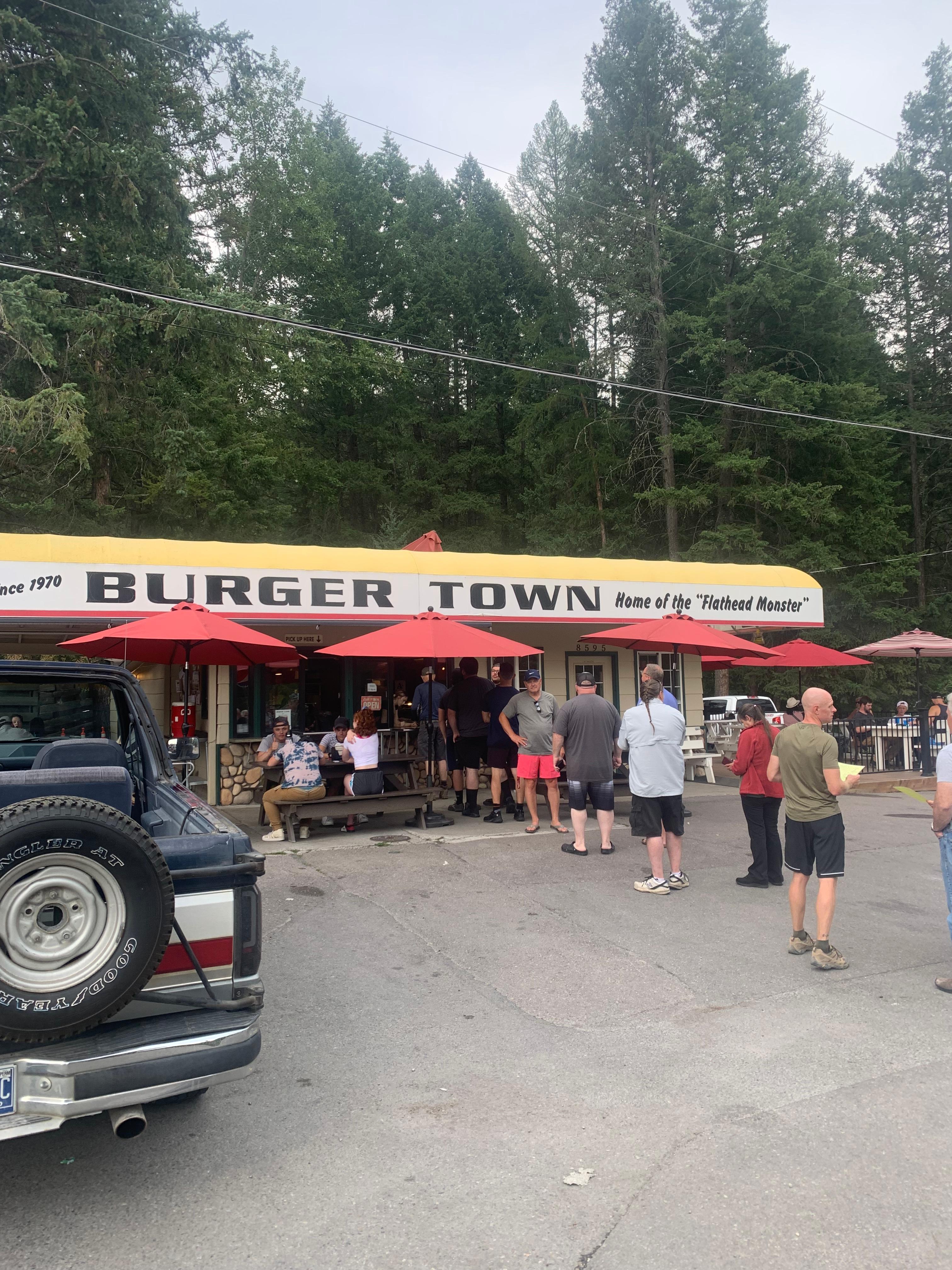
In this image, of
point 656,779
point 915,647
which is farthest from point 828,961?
point 915,647

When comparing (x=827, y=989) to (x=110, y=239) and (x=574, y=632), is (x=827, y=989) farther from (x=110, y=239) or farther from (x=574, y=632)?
(x=110, y=239)

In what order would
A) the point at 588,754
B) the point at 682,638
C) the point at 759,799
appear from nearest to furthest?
the point at 759,799
the point at 588,754
the point at 682,638

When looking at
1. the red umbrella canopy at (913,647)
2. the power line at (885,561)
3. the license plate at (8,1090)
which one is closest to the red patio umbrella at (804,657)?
the red umbrella canopy at (913,647)

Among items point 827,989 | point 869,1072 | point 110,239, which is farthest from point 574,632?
point 110,239

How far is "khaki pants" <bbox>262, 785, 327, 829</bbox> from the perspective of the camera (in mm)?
9812

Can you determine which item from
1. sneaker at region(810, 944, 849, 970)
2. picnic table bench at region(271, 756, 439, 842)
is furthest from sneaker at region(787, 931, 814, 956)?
picnic table bench at region(271, 756, 439, 842)

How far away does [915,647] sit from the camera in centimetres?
1686

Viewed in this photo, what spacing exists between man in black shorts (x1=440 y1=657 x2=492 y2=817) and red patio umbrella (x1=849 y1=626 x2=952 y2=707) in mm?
9874

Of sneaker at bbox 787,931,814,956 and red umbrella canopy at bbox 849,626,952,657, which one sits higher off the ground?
red umbrella canopy at bbox 849,626,952,657

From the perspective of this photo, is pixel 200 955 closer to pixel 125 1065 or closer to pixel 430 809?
pixel 125 1065

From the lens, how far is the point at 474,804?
37.9 ft

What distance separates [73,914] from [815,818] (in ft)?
15.0

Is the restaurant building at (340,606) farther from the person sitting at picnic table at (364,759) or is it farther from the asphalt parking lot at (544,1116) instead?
the asphalt parking lot at (544,1116)

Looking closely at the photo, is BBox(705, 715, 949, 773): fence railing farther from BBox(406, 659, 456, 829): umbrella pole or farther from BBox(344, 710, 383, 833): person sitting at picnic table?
BBox(344, 710, 383, 833): person sitting at picnic table
